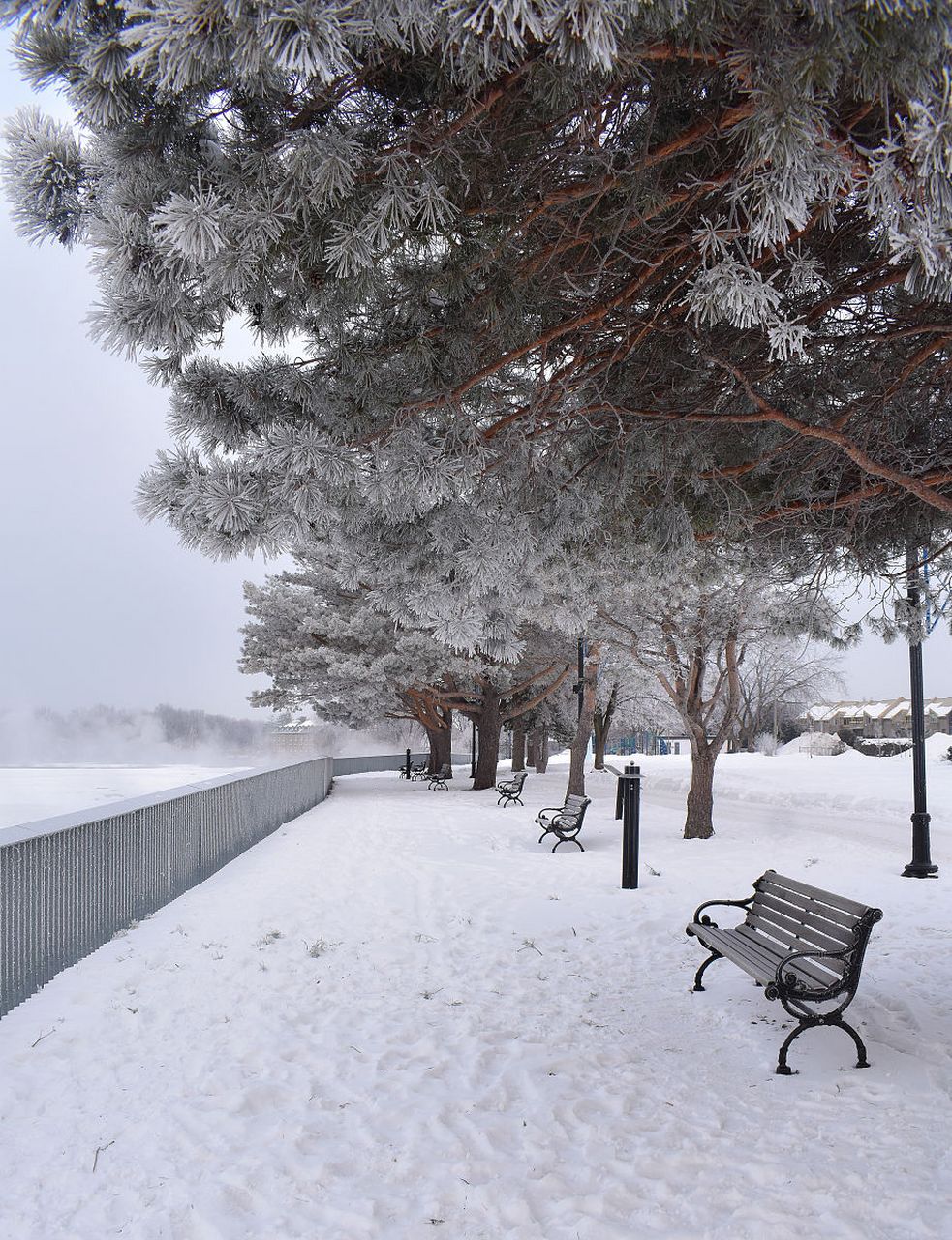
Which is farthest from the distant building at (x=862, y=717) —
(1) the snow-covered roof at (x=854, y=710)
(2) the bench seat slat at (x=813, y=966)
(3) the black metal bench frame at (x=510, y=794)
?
(2) the bench seat slat at (x=813, y=966)

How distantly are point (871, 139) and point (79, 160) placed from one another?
264 centimetres

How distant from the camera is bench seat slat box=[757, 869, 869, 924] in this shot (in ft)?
15.9

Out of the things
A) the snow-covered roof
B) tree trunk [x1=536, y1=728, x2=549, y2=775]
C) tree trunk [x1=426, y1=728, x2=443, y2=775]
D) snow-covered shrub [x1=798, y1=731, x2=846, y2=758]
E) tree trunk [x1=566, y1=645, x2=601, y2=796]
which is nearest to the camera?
tree trunk [x1=566, y1=645, x2=601, y2=796]

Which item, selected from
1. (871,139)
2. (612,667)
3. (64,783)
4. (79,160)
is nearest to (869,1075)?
(871,139)

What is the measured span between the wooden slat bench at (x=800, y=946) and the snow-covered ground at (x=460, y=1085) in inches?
9.9

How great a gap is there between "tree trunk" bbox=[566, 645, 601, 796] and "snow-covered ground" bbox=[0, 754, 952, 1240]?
9217 mm

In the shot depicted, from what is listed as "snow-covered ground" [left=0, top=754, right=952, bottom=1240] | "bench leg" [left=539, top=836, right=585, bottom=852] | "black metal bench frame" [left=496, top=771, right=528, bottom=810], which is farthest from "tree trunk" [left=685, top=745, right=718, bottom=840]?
"black metal bench frame" [left=496, top=771, right=528, bottom=810]

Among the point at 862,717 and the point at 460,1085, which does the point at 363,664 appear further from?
the point at 862,717

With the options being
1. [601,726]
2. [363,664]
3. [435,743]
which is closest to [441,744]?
[435,743]

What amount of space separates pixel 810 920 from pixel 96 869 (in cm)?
534

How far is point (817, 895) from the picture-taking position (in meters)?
5.37

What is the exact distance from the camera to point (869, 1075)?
4395 millimetres

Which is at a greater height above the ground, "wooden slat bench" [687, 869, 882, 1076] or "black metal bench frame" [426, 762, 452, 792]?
"wooden slat bench" [687, 869, 882, 1076]

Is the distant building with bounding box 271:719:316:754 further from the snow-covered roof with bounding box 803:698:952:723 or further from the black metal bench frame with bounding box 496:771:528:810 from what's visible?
the black metal bench frame with bounding box 496:771:528:810
